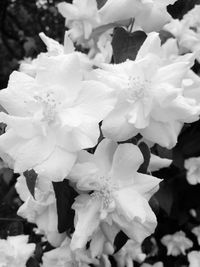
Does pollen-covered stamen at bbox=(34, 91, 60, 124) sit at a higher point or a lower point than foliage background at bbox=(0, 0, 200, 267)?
higher

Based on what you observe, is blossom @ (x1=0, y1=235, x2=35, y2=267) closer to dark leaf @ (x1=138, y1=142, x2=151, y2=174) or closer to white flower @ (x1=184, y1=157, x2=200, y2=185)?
dark leaf @ (x1=138, y1=142, x2=151, y2=174)

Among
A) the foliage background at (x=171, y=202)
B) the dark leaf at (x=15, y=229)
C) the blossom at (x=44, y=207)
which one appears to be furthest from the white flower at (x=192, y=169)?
the blossom at (x=44, y=207)

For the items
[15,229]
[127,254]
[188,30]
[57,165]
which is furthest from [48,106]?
[188,30]

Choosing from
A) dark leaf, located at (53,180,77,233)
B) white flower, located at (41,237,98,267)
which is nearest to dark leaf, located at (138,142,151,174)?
dark leaf, located at (53,180,77,233)

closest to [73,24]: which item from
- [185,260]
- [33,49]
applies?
[185,260]

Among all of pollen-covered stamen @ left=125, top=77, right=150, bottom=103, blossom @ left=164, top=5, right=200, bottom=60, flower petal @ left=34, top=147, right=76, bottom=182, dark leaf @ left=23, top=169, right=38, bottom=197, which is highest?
pollen-covered stamen @ left=125, top=77, right=150, bottom=103

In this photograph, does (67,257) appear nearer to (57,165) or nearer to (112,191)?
(112,191)

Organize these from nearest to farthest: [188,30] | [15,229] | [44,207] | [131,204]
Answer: [131,204]
[44,207]
[15,229]
[188,30]
